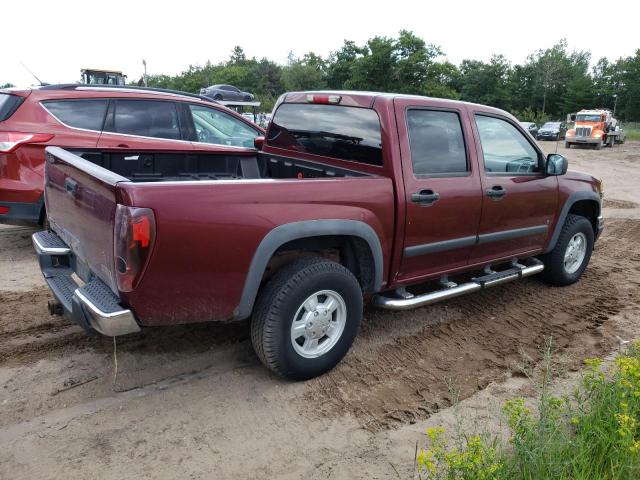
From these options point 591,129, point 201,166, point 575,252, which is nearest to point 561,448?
point 201,166

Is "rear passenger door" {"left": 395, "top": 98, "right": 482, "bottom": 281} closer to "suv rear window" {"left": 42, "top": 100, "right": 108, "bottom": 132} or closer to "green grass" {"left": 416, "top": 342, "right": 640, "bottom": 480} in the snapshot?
"green grass" {"left": 416, "top": 342, "right": 640, "bottom": 480}

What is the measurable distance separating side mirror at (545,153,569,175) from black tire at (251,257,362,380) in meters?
2.38

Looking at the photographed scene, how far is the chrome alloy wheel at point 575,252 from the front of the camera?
536 centimetres

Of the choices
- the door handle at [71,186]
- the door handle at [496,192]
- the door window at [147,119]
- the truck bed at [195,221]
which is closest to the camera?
the truck bed at [195,221]

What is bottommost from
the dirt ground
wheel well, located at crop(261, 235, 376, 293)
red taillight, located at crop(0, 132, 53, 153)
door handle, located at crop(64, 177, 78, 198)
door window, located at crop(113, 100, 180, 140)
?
the dirt ground

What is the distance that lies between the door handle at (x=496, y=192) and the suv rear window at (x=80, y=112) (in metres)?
4.39

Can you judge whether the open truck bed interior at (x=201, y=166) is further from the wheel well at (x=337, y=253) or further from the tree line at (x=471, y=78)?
the tree line at (x=471, y=78)

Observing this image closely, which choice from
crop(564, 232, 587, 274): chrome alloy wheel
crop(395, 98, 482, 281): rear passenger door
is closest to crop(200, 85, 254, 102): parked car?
crop(564, 232, 587, 274): chrome alloy wheel

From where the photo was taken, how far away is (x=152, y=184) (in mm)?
2549

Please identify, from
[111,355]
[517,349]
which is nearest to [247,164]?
[111,355]

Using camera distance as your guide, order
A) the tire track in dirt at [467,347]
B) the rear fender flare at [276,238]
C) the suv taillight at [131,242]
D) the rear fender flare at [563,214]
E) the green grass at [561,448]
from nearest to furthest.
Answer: the green grass at [561,448], the suv taillight at [131,242], the rear fender flare at [276,238], the tire track in dirt at [467,347], the rear fender flare at [563,214]

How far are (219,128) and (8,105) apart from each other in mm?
2453

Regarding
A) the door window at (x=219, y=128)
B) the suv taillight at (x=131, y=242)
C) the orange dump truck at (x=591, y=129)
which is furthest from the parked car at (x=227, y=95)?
the orange dump truck at (x=591, y=129)

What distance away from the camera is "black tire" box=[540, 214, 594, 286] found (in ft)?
16.9
